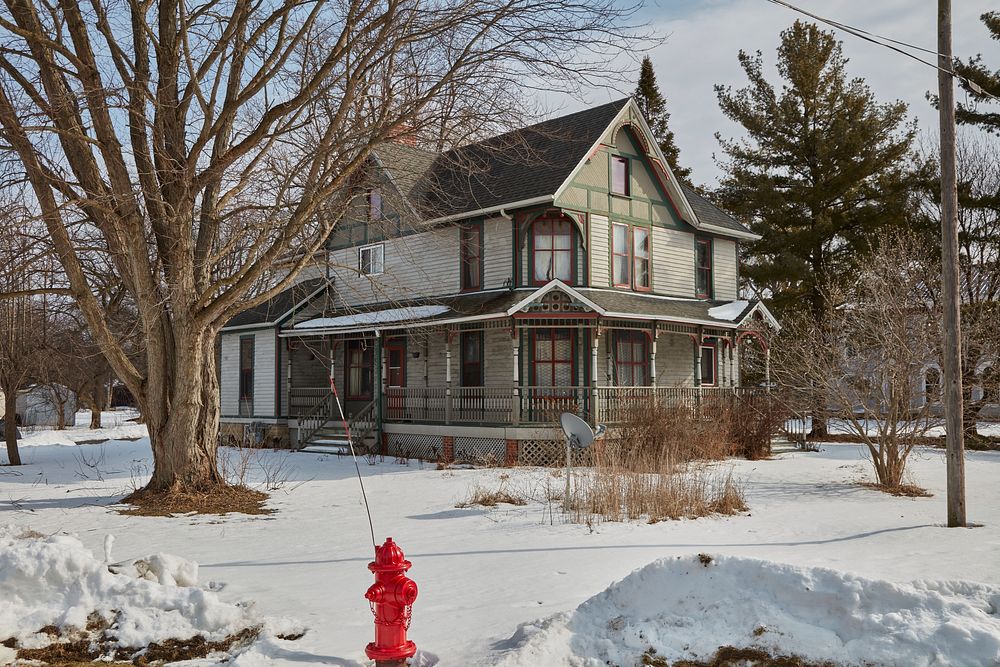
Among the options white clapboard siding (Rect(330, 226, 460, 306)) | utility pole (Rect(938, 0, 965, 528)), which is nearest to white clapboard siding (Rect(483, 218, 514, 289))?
white clapboard siding (Rect(330, 226, 460, 306))

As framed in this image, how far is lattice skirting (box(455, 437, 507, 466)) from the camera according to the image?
20533mm

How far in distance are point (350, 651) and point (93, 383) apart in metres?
40.8

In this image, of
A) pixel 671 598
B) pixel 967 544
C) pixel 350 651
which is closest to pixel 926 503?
pixel 967 544

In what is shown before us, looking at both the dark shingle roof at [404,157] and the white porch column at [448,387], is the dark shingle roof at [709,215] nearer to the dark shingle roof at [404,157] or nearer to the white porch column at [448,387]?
the dark shingle roof at [404,157]

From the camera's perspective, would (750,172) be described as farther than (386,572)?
Yes

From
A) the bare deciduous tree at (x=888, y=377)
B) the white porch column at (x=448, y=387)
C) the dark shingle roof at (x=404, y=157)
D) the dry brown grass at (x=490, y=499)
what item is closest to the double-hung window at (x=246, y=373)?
the dark shingle roof at (x=404, y=157)

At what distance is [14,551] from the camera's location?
6719 mm

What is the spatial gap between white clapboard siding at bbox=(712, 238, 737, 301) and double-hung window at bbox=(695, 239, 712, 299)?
0.17 m

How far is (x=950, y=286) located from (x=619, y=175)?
13.8 m

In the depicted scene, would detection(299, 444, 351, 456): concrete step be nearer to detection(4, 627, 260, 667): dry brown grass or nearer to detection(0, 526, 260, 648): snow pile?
detection(0, 526, 260, 648): snow pile

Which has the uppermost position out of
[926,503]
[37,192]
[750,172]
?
[750,172]

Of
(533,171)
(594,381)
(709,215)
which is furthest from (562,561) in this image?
(709,215)

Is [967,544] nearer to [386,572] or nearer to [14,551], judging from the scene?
[386,572]

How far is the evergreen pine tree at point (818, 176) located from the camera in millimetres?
30609
